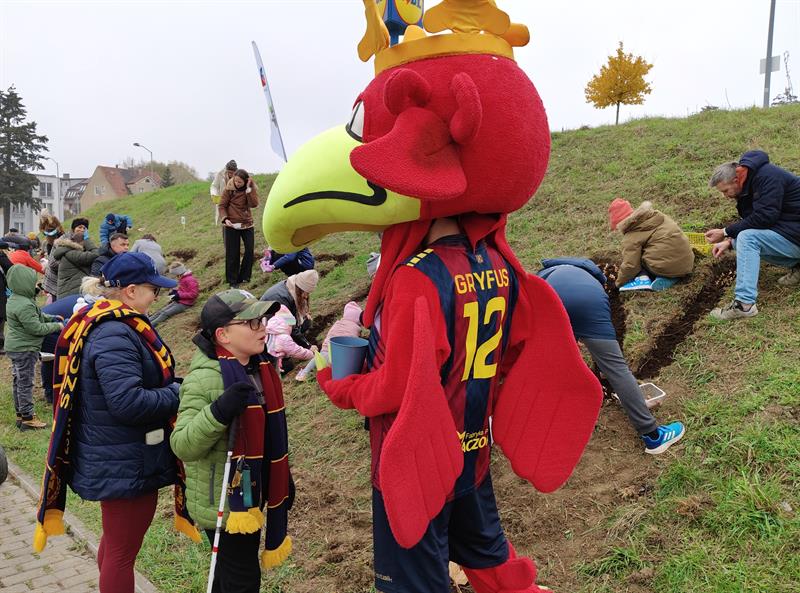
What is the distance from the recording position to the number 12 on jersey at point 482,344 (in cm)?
232

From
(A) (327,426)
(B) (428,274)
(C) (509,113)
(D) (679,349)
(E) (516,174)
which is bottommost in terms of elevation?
(A) (327,426)

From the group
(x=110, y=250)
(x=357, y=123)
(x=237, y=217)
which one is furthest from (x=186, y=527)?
(x=237, y=217)

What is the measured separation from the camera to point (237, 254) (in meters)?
10.7

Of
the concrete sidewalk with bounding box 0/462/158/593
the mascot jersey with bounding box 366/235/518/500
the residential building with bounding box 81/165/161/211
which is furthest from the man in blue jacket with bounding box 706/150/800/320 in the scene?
the residential building with bounding box 81/165/161/211

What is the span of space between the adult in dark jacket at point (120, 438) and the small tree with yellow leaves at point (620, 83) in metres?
16.5

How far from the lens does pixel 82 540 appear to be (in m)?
4.39

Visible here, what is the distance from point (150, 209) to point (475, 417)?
1947 centimetres

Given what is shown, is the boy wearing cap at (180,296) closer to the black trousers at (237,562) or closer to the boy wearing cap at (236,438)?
the boy wearing cap at (236,438)

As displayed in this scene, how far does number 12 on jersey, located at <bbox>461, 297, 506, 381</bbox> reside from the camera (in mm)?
2320

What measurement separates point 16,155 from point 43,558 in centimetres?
4956

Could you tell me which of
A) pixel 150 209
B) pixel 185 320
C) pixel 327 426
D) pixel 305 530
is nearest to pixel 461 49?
pixel 305 530

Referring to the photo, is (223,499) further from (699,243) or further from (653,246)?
(699,243)

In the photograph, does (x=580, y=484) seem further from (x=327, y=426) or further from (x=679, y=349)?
(x=327, y=426)

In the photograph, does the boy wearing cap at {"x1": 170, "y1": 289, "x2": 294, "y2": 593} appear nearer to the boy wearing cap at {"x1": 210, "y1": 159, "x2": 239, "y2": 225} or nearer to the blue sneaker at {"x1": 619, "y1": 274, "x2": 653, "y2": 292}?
the blue sneaker at {"x1": 619, "y1": 274, "x2": 653, "y2": 292}
